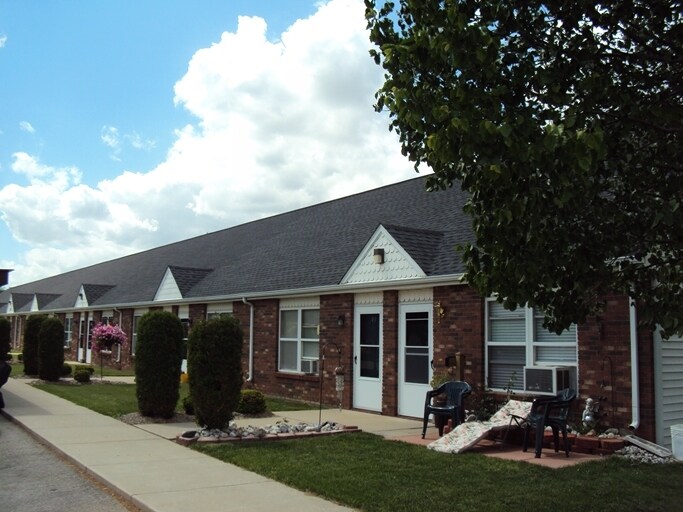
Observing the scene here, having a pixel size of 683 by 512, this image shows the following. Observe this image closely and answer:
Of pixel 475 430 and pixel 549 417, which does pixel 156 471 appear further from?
pixel 549 417

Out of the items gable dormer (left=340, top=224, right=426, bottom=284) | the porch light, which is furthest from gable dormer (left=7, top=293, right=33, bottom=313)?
gable dormer (left=340, top=224, right=426, bottom=284)

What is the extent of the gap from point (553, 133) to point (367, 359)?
1161 centimetres

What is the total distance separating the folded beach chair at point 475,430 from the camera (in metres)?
9.72

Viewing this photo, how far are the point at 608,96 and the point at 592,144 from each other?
1.30 meters

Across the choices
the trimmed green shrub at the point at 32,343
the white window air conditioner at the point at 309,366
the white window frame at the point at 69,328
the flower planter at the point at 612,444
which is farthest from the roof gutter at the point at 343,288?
the white window frame at the point at 69,328

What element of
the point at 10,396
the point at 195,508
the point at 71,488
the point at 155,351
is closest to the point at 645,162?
the point at 195,508

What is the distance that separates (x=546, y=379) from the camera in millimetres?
10812

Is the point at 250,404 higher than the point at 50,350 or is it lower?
lower

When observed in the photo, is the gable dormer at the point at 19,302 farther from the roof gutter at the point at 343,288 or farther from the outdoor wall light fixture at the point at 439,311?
the outdoor wall light fixture at the point at 439,311

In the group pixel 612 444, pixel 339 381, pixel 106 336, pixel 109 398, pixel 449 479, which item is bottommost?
pixel 109 398

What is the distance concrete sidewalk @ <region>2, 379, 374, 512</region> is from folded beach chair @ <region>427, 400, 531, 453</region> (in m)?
3.08

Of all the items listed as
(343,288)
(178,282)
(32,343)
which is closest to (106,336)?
(32,343)

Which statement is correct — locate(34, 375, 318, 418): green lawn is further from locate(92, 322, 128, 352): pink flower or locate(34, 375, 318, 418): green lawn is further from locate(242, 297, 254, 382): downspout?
locate(92, 322, 128, 352): pink flower

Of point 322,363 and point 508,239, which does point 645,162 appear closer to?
point 508,239
